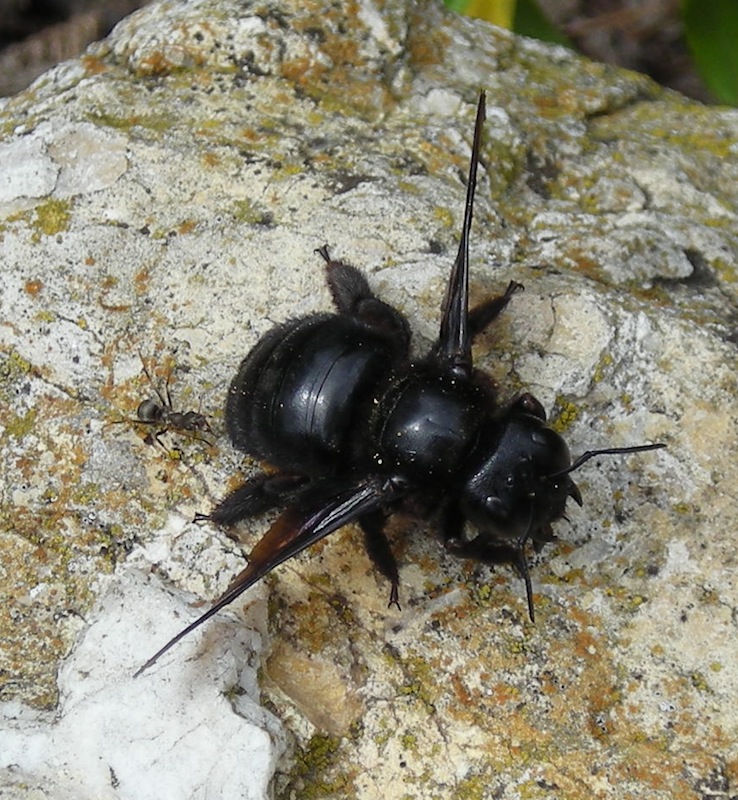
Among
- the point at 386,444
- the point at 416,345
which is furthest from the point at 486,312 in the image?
the point at 386,444

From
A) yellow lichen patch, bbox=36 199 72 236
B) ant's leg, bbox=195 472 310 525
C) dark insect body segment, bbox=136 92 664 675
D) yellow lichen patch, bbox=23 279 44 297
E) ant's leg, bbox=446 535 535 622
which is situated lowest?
ant's leg, bbox=446 535 535 622

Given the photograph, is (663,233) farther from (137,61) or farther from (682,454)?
(137,61)

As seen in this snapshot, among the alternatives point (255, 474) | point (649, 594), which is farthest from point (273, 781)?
point (649, 594)

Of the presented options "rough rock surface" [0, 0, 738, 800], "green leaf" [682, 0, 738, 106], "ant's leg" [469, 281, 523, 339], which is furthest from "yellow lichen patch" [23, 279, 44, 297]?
"green leaf" [682, 0, 738, 106]

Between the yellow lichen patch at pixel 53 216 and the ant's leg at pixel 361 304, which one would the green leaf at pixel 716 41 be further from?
the yellow lichen patch at pixel 53 216

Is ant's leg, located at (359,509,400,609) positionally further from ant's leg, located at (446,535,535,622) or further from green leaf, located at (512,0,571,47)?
green leaf, located at (512,0,571,47)
